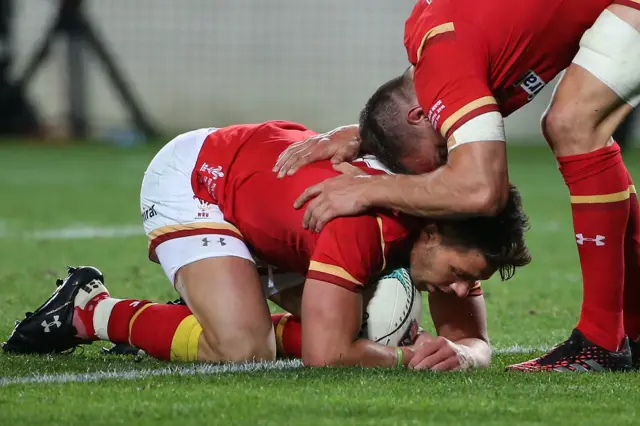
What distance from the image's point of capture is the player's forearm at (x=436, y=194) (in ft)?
12.9

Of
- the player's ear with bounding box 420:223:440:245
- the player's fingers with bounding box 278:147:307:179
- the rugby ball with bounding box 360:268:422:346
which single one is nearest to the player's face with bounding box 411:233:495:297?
the player's ear with bounding box 420:223:440:245

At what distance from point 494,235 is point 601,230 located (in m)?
0.36

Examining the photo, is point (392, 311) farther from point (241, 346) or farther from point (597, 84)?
point (597, 84)

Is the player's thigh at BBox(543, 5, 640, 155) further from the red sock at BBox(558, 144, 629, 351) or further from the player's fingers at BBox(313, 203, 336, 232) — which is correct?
the player's fingers at BBox(313, 203, 336, 232)

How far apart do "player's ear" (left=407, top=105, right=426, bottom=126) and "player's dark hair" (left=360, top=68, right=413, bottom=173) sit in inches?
1.3

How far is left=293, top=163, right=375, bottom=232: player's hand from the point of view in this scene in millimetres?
4125

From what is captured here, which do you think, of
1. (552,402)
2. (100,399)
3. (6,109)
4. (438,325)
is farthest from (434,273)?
(6,109)

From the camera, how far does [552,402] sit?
3502 mm

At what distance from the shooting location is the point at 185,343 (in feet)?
14.6

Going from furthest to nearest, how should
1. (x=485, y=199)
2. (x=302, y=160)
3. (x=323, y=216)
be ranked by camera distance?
(x=302, y=160) < (x=323, y=216) < (x=485, y=199)

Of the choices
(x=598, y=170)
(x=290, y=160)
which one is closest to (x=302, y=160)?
(x=290, y=160)

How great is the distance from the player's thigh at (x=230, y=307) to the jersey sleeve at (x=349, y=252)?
46 cm

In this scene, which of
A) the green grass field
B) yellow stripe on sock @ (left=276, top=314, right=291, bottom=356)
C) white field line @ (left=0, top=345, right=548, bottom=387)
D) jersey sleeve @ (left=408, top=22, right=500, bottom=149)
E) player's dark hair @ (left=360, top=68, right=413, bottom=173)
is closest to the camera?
the green grass field

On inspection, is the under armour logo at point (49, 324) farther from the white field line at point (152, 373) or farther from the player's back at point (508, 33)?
the player's back at point (508, 33)
